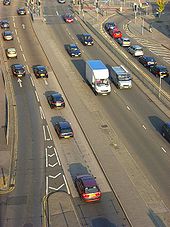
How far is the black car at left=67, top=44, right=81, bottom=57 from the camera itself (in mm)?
79438

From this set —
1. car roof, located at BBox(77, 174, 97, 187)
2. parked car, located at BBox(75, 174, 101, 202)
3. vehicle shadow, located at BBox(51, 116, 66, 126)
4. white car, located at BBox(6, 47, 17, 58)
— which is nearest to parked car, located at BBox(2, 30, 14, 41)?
white car, located at BBox(6, 47, 17, 58)

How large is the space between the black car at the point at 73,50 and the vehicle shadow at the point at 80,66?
147 cm

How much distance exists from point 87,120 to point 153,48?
3810 cm

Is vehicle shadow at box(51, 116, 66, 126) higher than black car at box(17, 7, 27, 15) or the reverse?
the reverse

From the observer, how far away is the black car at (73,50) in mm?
79438

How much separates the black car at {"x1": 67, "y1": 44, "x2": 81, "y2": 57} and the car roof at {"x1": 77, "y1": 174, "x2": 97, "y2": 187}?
4112 cm

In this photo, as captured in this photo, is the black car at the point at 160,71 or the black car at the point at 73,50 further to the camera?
the black car at the point at 73,50

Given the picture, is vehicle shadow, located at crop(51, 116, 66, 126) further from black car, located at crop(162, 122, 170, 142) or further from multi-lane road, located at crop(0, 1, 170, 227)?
black car, located at crop(162, 122, 170, 142)

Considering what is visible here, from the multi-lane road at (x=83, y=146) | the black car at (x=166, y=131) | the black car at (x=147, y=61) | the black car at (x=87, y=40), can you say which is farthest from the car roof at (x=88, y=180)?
the black car at (x=87, y=40)

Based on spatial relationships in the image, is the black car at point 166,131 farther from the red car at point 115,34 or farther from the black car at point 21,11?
the black car at point 21,11

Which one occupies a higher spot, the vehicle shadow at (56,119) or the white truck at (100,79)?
the white truck at (100,79)

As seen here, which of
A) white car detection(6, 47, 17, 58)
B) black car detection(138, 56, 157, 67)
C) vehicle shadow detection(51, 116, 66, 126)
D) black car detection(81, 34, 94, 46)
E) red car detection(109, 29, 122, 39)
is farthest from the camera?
red car detection(109, 29, 122, 39)

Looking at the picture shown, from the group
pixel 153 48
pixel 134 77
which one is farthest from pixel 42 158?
pixel 153 48

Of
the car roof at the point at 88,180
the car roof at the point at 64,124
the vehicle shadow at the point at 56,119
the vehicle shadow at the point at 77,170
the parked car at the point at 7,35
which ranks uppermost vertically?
the car roof at the point at 88,180
